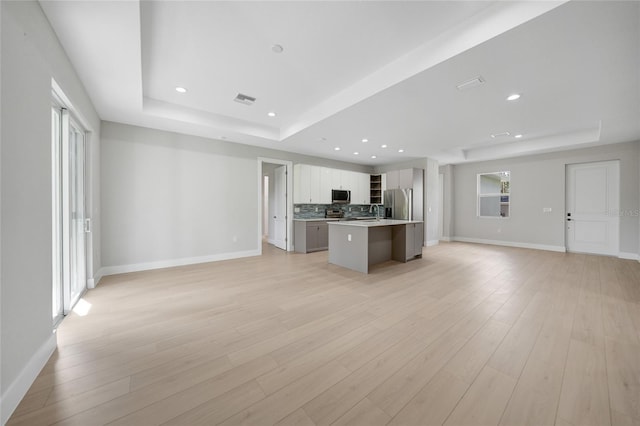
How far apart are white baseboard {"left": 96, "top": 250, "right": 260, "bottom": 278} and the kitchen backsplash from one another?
1696 mm

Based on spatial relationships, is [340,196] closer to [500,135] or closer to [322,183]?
[322,183]

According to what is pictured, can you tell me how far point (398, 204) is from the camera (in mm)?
7434

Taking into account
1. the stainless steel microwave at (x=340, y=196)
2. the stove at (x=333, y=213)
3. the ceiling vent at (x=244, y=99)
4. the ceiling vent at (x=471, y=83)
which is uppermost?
the ceiling vent at (x=244, y=99)

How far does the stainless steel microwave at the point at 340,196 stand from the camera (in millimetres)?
7211

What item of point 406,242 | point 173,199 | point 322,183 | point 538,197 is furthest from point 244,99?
point 538,197

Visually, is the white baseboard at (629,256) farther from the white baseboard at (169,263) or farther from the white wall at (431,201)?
the white baseboard at (169,263)

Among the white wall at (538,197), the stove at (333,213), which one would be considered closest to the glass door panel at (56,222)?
the stove at (333,213)

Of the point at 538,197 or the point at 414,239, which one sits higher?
the point at 538,197

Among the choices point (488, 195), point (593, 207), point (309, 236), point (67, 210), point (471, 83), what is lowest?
point (309, 236)

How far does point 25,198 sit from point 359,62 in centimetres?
327

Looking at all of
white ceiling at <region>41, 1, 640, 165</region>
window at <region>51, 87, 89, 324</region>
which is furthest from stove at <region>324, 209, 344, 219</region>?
window at <region>51, 87, 89, 324</region>

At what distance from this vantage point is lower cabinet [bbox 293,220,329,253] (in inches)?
246

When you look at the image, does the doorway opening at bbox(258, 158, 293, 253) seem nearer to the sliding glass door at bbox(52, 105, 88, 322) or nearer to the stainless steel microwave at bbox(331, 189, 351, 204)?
the stainless steel microwave at bbox(331, 189, 351, 204)

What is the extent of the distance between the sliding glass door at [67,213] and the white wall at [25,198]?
751 mm
